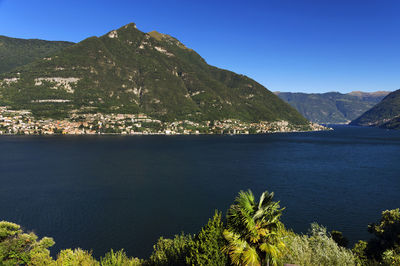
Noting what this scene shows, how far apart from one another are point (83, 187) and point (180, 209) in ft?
131

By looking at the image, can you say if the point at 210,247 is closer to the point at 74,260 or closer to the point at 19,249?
the point at 74,260

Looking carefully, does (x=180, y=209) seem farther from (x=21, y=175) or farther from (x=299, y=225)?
(x=21, y=175)

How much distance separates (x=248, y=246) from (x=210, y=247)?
13.0 feet

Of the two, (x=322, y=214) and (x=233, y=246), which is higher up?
(x=233, y=246)

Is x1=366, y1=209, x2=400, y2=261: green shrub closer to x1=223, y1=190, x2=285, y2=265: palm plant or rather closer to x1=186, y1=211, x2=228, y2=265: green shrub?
x1=186, y1=211, x2=228, y2=265: green shrub

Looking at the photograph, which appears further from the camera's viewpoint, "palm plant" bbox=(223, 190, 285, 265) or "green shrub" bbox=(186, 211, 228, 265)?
"green shrub" bbox=(186, 211, 228, 265)

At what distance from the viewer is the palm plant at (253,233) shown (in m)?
14.5

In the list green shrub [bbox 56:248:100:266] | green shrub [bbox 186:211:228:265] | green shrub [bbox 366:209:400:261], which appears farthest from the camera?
green shrub [bbox 366:209:400:261]

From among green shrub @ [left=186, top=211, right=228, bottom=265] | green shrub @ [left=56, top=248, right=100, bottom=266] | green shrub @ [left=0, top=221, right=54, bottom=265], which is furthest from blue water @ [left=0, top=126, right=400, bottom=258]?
green shrub @ [left=186, top=211, right=228, bottom=265]

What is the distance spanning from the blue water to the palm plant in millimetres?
31709

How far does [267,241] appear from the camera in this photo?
1509cm

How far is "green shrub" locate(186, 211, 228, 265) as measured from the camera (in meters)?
17.7

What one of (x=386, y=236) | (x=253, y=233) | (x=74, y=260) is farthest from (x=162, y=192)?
(x=253, y=233)

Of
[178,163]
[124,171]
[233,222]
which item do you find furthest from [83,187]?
[233,222]
